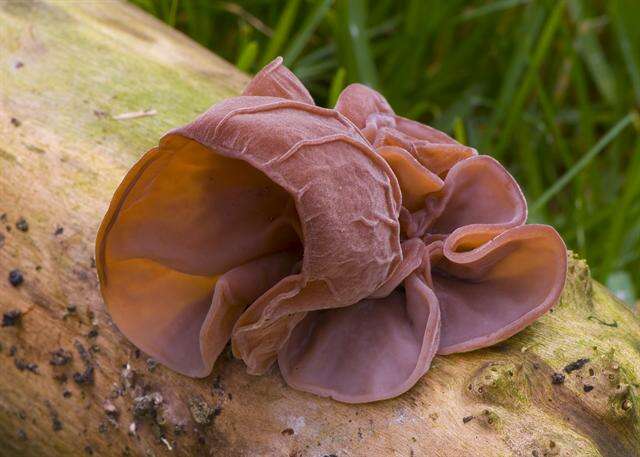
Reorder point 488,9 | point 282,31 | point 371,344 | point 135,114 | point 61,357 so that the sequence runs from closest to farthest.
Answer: point 371,344, point 61,357, point 135,114, point 282,31, point 488,9

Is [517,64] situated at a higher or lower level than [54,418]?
higher

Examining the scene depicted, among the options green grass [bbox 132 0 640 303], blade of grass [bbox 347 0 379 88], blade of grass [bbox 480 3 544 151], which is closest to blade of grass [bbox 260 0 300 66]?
green grass [bbox 132 0 640 303]

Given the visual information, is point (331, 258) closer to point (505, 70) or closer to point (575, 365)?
point (575, 365)

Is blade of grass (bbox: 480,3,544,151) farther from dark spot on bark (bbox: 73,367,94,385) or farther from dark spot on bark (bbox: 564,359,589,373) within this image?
dark spot on bark (bbox: 73,367,94,385)

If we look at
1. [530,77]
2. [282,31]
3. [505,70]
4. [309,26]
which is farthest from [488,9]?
[282,31]

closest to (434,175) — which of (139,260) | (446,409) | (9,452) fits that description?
(446,409)

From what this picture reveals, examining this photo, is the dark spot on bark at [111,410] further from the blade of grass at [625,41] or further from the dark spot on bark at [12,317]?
the blade of grass at [625,41]
